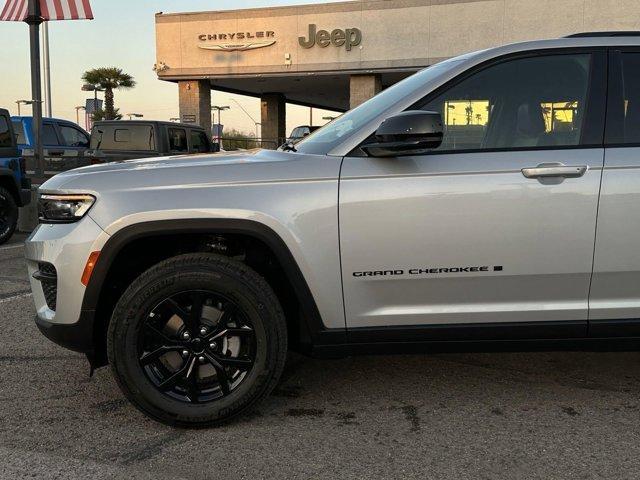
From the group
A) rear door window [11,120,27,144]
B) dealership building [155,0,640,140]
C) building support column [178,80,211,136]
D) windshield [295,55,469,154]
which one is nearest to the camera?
windshield [295,55,469,154]

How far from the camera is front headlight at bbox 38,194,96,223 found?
2.70 m

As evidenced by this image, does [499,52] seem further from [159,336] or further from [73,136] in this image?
[73,136]

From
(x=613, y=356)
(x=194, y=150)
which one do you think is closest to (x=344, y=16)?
(x=194, y=150)

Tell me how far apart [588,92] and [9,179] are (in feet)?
25.6

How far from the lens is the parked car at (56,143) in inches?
478

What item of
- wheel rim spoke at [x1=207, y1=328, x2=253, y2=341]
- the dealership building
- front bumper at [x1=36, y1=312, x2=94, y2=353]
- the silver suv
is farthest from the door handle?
the dealership building

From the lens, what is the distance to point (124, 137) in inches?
452

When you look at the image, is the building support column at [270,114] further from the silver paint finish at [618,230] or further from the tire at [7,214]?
the silver paint finish at [618,230]

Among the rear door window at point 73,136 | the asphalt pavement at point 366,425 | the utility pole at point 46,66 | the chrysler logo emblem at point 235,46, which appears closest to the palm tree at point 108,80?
the utility pole at point 46,66

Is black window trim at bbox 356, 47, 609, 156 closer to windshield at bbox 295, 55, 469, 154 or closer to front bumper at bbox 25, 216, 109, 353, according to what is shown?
windshield at bbox 295, 55, 469, 154

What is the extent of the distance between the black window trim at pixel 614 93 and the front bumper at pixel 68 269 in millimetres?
2388

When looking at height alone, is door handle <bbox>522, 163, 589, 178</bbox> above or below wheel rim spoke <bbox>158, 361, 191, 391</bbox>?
above

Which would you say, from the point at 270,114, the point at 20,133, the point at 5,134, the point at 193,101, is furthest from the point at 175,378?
the point at 270,114

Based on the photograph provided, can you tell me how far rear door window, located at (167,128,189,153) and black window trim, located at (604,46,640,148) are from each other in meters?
9.73
